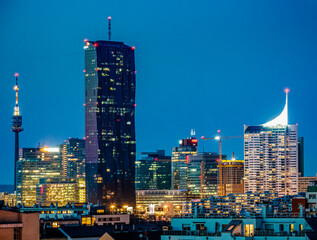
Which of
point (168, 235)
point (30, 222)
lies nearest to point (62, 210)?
point (168, 235)

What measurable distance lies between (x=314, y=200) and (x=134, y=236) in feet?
188

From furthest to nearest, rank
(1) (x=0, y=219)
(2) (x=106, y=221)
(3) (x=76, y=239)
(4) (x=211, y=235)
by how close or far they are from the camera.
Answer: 1. (2) (x=106, y=221)
2. (3) (x=76, y=239)
3. (4) (x=211, y=235)
4. (1) (x=0, y=219)

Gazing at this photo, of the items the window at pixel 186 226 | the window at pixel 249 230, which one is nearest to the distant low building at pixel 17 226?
the window at pixel 249 230

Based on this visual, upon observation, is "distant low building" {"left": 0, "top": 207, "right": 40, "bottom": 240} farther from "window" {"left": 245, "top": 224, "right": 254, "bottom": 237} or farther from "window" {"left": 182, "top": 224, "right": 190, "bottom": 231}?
"window" {"left": 182, "top": 224, "right": 190, "bottom": 231}

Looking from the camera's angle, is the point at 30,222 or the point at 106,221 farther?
the point at 106,221

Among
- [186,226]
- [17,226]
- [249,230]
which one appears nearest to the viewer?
[17,226]

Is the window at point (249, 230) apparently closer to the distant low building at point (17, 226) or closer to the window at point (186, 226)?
the window at point (186, 226)

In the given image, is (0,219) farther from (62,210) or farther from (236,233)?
(62,210)

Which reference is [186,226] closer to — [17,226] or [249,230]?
[249,230]

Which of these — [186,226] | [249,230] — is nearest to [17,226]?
[249,230]

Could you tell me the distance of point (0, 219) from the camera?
35.1m

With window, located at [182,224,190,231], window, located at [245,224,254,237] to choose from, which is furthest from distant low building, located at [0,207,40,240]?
window, located at [182,224,190,231]

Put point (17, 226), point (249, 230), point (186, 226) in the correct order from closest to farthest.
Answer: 1. point (17, 226)
2. point (249, 230)
3. point (186, 226)

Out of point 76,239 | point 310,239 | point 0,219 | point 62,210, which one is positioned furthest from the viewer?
point 62,210
